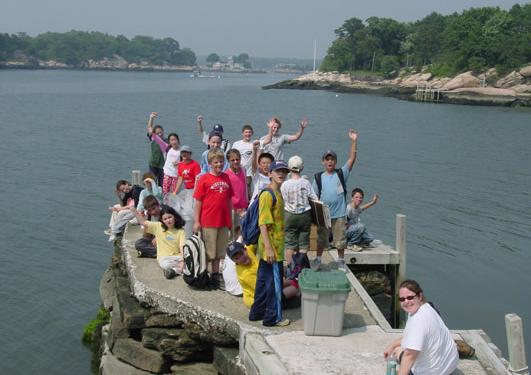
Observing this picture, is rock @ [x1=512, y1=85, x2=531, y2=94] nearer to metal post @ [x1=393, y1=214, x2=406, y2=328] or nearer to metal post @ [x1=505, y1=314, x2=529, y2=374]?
metal post @ [x1=393, y1=214, x2=406, y2=328]

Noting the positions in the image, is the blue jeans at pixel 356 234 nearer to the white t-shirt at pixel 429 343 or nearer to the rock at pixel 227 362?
the rock at pixel 227 362

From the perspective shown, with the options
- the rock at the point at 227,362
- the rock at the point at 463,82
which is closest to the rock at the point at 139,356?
the rock at the point at 227,362

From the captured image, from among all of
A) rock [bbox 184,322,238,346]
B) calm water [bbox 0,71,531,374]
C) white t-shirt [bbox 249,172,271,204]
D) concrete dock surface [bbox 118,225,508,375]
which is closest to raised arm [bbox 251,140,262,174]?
white t-shirt [bbox 249,172,271,204]

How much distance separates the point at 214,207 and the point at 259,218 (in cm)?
123

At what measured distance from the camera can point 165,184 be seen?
47.3ft

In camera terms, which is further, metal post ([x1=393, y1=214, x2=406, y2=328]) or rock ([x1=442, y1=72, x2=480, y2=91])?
rock ([x1=442, y1=72, x2=480, y2=91])

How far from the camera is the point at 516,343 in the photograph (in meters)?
8.21

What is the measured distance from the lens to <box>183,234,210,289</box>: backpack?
389 inches

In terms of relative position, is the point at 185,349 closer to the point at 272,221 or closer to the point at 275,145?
the point at 272,221

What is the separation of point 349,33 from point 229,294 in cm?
13867

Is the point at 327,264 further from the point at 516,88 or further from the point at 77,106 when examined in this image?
the point at 516,88

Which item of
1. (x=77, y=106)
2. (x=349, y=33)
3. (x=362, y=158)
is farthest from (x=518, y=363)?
(x=349, y=33)

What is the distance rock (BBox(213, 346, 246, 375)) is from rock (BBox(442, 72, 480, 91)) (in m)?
87.6

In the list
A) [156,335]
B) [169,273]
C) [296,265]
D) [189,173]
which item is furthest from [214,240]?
[189,173]
